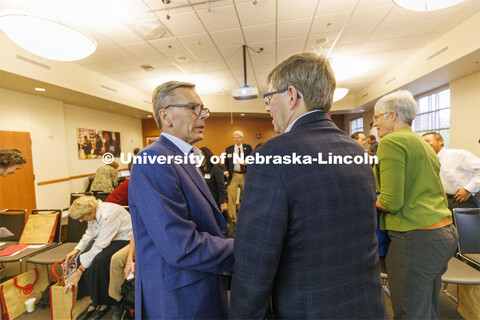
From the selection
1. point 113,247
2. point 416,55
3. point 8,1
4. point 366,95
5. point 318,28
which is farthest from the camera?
point 366,95

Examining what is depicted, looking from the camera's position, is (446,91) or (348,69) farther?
(348,69)

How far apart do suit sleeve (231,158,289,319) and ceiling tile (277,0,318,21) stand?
316cm

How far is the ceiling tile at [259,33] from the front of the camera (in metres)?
3.48

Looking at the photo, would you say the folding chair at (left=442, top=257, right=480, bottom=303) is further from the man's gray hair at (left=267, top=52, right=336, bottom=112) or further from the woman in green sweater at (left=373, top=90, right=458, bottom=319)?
the man's gray hair at (left=267, top=52, right=336, bottom=112)

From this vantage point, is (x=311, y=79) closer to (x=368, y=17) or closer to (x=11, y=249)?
(x=11, y=249)

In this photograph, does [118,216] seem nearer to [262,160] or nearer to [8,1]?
[262,160]

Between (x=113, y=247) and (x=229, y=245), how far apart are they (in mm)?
1989

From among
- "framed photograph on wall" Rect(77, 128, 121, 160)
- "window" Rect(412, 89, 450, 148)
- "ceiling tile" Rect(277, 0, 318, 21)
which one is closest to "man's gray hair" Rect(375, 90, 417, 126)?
"ceiling tile" Rect(277, 0, 318, 21)

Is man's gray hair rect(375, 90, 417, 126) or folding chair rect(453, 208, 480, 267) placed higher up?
man's gray hair rect(375, 90, 417, 126)

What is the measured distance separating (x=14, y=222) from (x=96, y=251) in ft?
5.38

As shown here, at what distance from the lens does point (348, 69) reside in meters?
5.51

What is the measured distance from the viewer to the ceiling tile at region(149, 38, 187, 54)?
3773 millimetres

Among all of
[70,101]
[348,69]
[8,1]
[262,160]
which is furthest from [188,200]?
[70,101]

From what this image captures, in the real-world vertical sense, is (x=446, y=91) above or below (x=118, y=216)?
above
